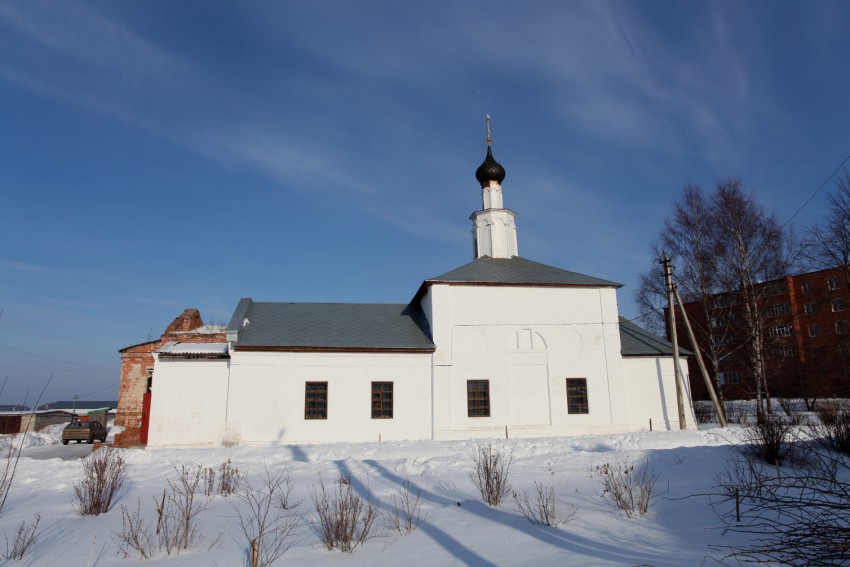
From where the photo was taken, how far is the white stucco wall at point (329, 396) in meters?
17.7

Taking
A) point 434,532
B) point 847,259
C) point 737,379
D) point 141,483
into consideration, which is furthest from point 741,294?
point 141,483

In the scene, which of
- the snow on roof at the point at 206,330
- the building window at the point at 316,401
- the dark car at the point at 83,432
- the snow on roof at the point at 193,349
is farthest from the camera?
the dark car at the point at 83,432

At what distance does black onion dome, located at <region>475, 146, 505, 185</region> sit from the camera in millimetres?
24469

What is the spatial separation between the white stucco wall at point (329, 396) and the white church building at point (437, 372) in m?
0.03

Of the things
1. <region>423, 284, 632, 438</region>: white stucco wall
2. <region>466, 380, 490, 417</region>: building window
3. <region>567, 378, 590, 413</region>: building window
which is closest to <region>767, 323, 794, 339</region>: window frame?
<region>423, 284, 632, 438</region>: white stucco wall

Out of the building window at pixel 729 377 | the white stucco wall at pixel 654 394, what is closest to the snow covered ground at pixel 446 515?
the white stucco wall at pixel 654 394

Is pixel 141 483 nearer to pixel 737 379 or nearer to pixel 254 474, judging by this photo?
pixel 254 474

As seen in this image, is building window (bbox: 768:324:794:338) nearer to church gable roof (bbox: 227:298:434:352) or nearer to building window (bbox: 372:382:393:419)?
church gable roof (bbox: 227:298:434:352)

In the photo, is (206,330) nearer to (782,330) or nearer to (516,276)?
(516,276)

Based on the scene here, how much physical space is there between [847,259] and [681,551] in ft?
63.4

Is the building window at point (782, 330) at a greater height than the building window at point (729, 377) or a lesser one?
greater

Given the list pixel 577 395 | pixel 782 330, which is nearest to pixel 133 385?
pixel 577 395

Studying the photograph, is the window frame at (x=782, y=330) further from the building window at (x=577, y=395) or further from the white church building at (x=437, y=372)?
the building window at (x=577, y=395)

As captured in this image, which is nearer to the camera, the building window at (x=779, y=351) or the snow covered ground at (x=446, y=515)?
the snow covered ground at (x=446, y=515)
